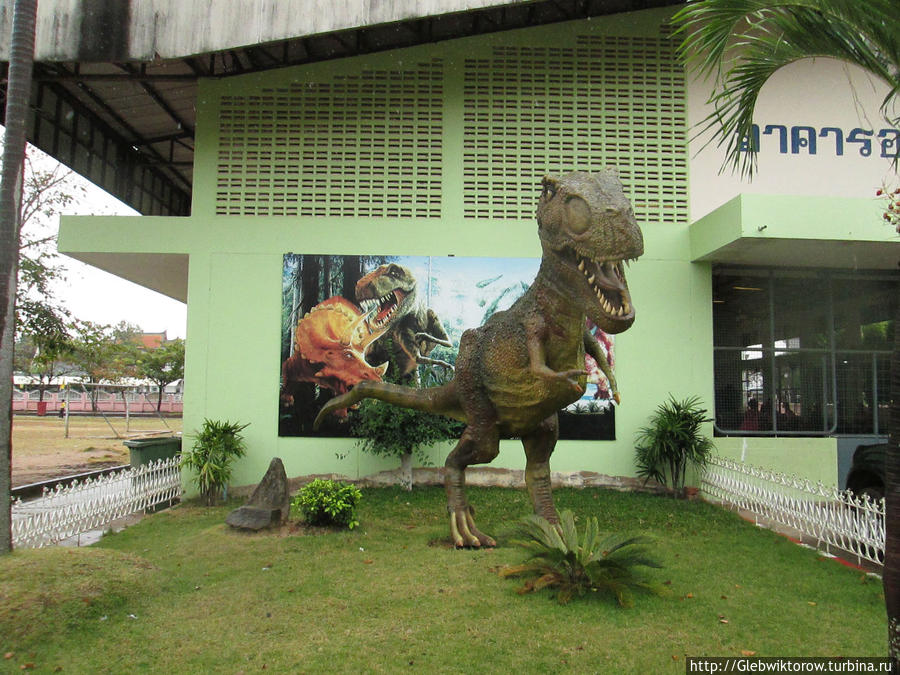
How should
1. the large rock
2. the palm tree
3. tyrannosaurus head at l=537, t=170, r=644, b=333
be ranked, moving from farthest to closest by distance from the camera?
1. the large rock
2. tyrannosaurus head at l=537, t=170, r=644, b=333
3. the palm tree

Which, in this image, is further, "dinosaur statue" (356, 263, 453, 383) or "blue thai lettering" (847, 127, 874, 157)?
"blue thai lettering" (847, 127, 874, 157)

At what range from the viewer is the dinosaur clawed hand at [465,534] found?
231 inches

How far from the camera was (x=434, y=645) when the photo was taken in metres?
3.77

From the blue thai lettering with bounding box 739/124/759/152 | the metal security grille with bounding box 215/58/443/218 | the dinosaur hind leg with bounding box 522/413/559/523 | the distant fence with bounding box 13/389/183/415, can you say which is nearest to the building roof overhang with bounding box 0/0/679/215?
the metal security grille with bounding box 215/58/443/218

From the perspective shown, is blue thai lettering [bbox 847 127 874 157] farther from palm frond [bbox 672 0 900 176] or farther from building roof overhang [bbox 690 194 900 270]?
palm frond [bbox 672 0 900 176]

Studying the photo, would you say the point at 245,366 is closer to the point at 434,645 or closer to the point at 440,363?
the point at 440,363

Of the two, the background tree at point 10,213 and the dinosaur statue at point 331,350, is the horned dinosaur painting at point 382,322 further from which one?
the background tree at point 10,213

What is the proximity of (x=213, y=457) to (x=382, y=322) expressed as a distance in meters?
3.15

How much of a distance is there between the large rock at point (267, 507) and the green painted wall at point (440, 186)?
265cm

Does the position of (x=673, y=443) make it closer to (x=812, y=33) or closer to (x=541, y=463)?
(x=541, y=463)

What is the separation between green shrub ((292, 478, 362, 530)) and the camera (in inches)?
261

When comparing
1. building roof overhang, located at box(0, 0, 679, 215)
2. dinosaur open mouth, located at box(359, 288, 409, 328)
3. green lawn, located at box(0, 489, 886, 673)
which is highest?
building roof overhang, located at box(0, 0, 679, 215)

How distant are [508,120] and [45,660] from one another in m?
8.98

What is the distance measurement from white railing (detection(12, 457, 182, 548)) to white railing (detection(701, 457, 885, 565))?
25.5 feet
